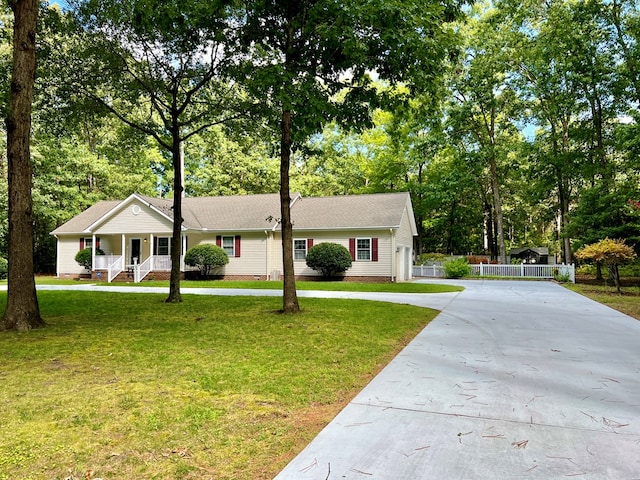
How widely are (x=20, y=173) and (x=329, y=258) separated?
46.1ft

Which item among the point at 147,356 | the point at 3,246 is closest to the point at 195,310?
the point at 147,356

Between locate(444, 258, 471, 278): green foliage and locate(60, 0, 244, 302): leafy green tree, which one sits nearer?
locate(60, 0, 244, 302): leafy green tree

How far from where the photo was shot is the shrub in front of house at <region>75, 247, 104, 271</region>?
72.2 feet

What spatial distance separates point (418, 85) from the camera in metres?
7.73

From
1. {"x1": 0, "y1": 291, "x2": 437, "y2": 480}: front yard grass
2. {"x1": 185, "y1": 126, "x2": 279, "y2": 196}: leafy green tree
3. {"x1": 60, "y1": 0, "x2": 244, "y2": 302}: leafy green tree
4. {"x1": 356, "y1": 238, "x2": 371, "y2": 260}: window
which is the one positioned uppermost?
{"x1": 185, "y1": 126, "x2": 279, "y2": 196}: leafy green tree

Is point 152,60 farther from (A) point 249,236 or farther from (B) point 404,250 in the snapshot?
(B) point 404,250

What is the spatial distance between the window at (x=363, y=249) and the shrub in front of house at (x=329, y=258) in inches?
27.6

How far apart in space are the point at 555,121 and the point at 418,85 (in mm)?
23080

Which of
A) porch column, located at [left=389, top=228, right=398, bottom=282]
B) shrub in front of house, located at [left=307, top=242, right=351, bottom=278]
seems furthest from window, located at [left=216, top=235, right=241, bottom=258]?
porch column, located at [left=389, top=228, right=398, bottom=282]

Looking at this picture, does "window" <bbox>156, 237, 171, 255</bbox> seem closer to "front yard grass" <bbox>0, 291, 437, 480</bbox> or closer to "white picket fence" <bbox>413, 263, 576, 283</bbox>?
"front yard grass" <bbox>0, 291, 437, 480</bbox>

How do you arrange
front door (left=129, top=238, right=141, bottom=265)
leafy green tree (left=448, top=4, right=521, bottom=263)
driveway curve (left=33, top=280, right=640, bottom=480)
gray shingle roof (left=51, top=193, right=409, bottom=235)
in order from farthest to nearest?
leafy green tree (left=448, top=4, right=521, bottom=263), front door (left=129, top=238, right=141, bottom=265), gray shingle roof (left=51, top=193, right=409, bottom=235), driveway curve (left=33, top=280, right=640, bottom=480)

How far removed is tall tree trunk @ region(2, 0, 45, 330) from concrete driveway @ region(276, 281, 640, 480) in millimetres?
6061

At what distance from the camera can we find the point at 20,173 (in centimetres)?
665

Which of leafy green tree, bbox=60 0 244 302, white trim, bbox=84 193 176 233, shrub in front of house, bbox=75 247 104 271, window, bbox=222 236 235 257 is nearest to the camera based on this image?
leafy green tree, bbox=60 0 244 302
